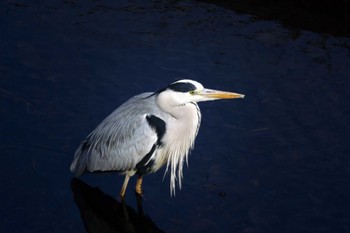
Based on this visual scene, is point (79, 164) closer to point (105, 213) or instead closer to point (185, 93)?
point (105, 213)

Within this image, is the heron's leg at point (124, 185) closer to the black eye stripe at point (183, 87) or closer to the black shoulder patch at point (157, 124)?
the black shoulder patch at point (157, 124)

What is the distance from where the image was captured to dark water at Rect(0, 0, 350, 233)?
6.16 metres

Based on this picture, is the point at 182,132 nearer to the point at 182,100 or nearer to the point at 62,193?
the point at 182,100

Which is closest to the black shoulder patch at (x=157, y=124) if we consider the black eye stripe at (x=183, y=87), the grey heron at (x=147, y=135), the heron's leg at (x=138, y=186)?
the grey heron at (x=147, y=135)

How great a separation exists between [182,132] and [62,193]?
135 cm

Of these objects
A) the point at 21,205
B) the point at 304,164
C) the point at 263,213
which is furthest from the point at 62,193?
the point at 304,164

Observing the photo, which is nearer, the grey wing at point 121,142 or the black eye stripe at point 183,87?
the black eye stripe at point 183,87

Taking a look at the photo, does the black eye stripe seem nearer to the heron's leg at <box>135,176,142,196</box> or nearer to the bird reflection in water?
the heron's leg at <box>135,176,142,196</box>

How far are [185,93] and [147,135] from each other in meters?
0.58

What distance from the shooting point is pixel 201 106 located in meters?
7.75

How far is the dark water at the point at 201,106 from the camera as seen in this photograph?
6156 mm

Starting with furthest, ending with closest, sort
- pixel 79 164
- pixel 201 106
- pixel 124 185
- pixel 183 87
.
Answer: pixel 201 106 < pixel 79 164 < pixel 124 185 < pixel 183 87

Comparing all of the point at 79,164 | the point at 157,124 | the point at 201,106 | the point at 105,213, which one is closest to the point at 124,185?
the point at 105,213

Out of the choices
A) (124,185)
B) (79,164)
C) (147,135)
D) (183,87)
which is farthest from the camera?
(79,164)
